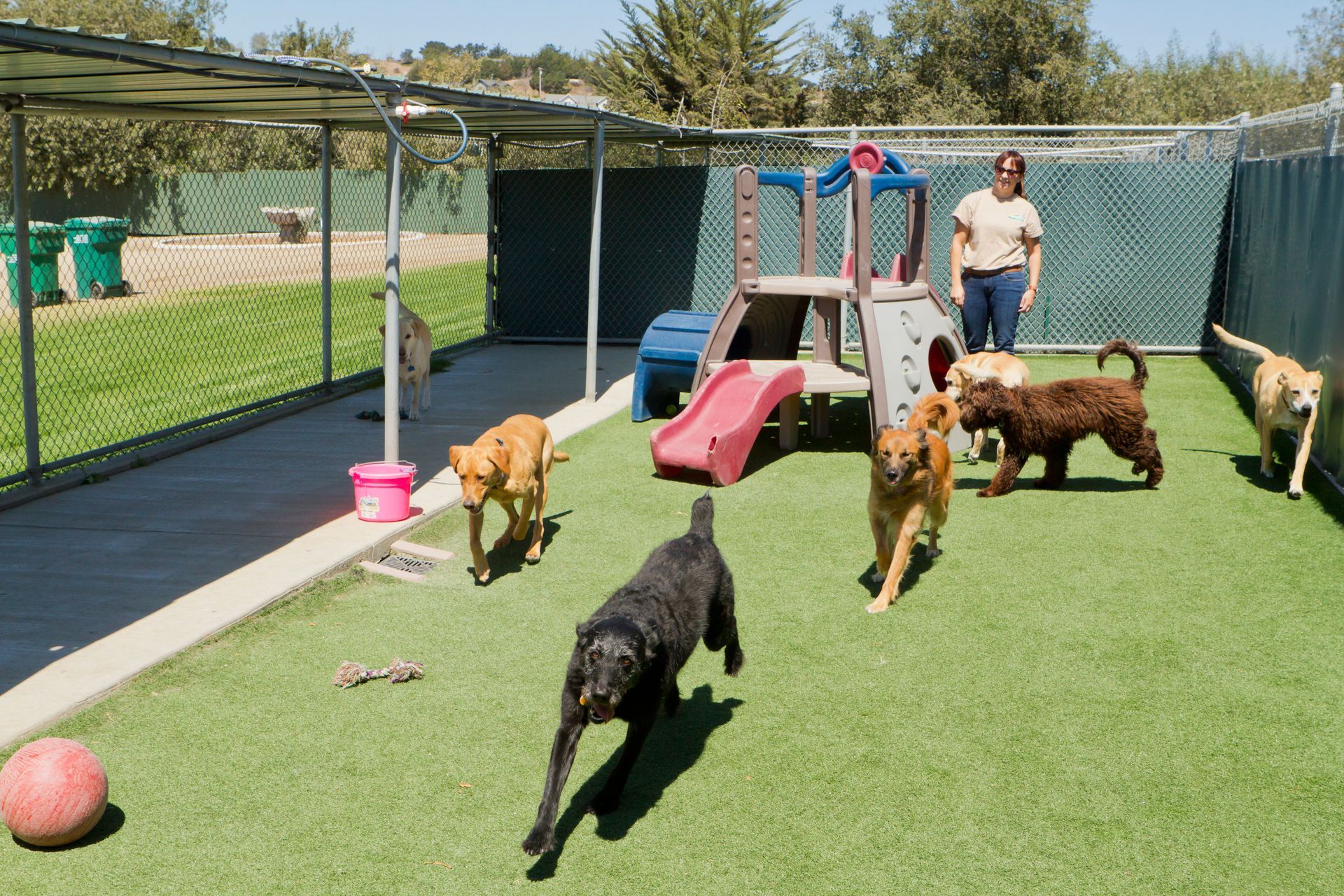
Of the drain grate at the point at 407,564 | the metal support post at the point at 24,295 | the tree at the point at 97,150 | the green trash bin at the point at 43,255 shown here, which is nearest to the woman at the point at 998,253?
the drain grate at the point at 407,564

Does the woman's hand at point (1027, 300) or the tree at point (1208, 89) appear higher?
the tree at point (1208, 89)

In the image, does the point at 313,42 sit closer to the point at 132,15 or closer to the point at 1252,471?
the point at 132,15

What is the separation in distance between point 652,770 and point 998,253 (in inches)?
238

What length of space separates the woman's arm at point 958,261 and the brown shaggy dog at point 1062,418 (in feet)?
4.94

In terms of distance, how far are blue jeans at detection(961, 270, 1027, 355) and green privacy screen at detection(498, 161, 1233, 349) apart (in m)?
4.62

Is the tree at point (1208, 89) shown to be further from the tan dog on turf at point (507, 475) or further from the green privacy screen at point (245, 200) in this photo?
the tan dog on turf at point (507, 475)

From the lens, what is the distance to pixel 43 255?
15.8m

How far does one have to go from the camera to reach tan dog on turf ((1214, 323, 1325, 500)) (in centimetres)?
739

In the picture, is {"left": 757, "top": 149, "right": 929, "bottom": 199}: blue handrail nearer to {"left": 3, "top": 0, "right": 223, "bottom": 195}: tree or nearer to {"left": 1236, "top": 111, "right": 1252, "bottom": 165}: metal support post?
{"left": 1236, "top": 111, "right": 1252, "bottom": 165}: metal support post

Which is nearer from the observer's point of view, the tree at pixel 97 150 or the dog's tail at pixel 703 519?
the dog's tail at pixel 703 519

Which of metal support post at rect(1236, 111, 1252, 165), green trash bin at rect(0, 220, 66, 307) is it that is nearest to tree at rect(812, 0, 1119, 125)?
metal support post at rect(1236, 111, 1252, 165)

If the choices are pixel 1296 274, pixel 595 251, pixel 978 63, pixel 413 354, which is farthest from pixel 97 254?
pixel 978 63

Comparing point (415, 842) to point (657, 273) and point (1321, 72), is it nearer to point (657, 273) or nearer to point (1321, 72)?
point (657, 273)

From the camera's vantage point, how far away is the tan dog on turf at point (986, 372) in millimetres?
8203
